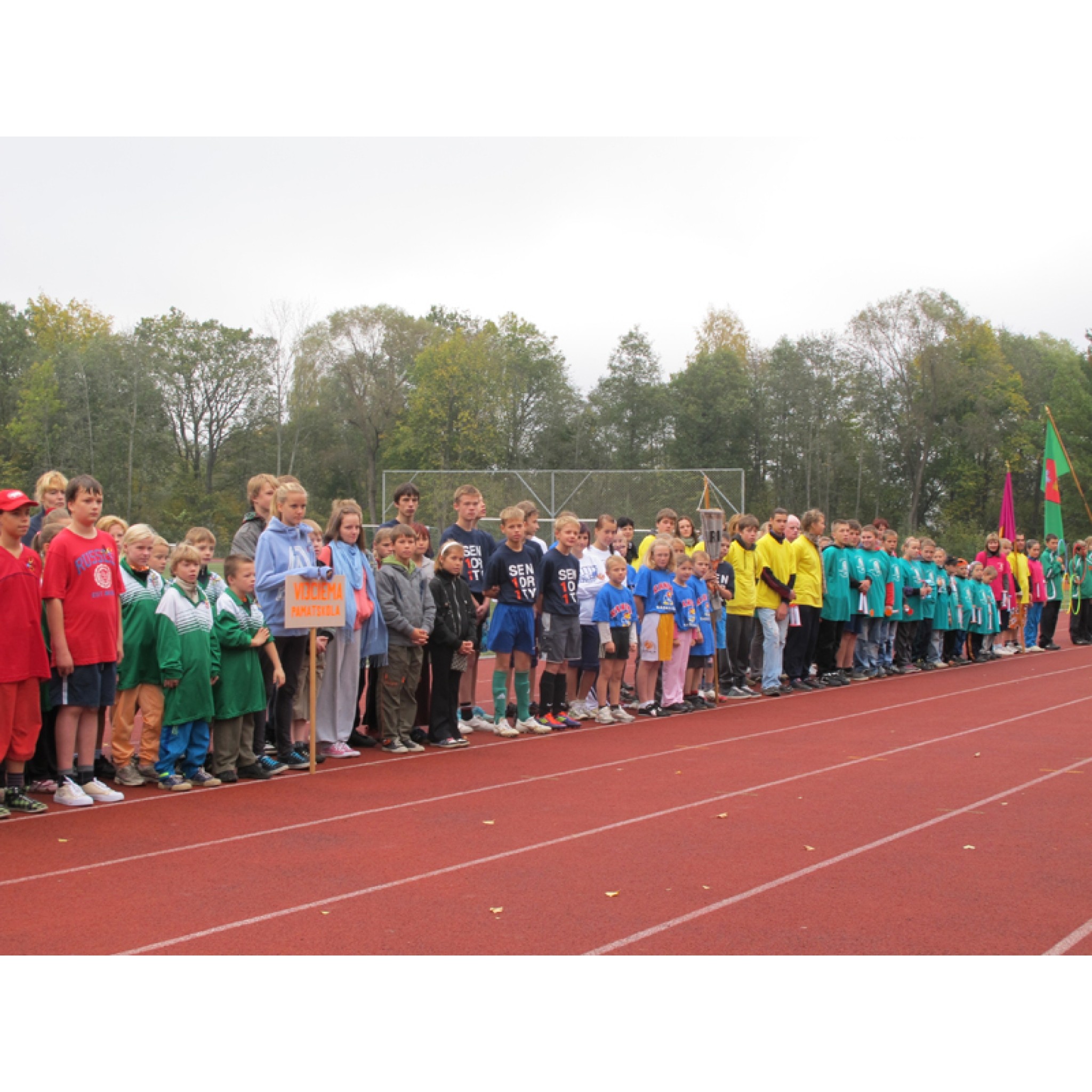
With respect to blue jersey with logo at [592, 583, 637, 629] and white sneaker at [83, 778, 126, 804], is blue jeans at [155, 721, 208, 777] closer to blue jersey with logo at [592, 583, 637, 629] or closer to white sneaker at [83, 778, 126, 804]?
white sneaker at [83, 778, 126, 804]

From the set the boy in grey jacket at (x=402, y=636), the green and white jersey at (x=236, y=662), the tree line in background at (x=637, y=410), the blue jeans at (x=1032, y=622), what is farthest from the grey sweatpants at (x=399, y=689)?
the tree line in background at (x=637, y=410)

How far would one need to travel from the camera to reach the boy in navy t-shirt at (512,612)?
969 cm

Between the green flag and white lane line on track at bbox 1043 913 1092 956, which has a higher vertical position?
the green flag

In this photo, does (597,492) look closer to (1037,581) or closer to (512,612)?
(1037,581)

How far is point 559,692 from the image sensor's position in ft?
34.1

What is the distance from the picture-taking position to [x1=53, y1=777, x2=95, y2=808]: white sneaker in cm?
681

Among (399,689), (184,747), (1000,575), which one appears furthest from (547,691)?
(1000,575)

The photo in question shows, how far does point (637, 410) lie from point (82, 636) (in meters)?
48.7

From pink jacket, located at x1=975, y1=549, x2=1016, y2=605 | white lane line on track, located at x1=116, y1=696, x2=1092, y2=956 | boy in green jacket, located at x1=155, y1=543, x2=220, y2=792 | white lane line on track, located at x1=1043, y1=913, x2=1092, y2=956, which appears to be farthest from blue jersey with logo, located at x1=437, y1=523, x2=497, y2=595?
pink jacket, located at x1=975, y1=549, x2=1016, y2=605

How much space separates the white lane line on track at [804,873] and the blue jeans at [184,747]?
4117 mm

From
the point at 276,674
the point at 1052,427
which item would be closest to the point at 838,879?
the point at 276,674

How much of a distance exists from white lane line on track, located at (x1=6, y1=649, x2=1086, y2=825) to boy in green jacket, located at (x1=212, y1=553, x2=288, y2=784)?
205 millimetres

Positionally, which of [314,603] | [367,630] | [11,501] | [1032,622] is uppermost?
[11,501]

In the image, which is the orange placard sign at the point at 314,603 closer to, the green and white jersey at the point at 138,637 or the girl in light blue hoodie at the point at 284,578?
the girl in light blue hoodie at the point at 284,578
